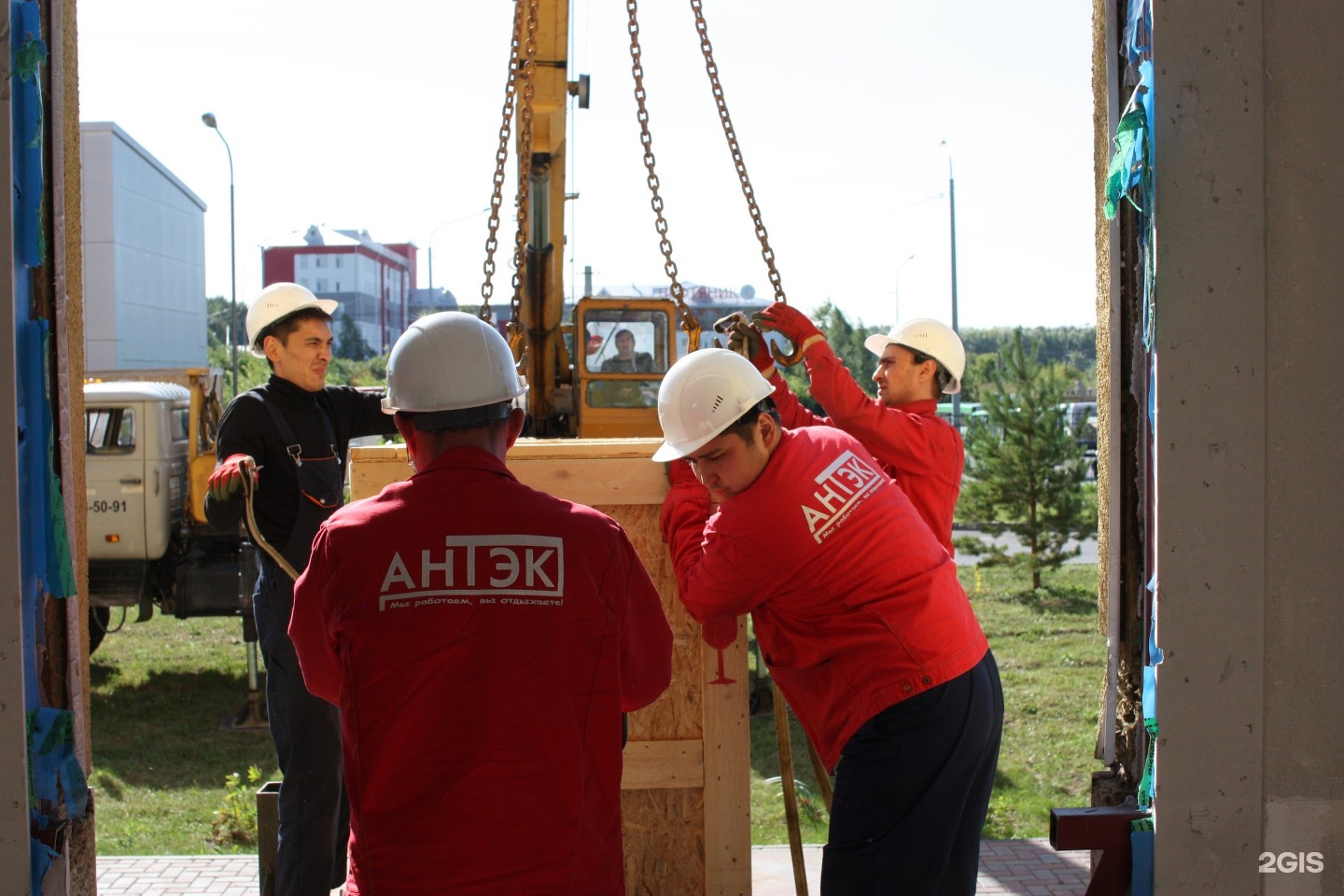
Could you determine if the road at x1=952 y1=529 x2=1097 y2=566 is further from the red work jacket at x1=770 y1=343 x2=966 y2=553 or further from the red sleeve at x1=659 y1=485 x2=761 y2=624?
the red sleeve at x1=659 y1=485 x2=761 y2=624

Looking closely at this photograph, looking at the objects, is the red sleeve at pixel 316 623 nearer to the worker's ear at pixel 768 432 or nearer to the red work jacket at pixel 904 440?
the worker's ear at pixel 768 432

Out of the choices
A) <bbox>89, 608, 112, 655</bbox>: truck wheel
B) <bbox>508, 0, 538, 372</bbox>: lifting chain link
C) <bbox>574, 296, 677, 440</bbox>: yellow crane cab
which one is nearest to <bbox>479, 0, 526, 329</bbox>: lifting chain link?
<bbox>508, 0, 538, 372</bbox>: lifting chain link

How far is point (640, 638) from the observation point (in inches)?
93.5

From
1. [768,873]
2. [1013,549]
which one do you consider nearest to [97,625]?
[768,873]

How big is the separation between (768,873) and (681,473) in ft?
6.93

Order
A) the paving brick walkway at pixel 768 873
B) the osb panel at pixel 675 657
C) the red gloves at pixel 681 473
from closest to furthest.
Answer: the red gloves at pixel 681 473
the osb panel at pixel 675 657
the paving brick walkway at pixel 768 873

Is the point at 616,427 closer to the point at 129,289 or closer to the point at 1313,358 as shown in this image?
the point at 1313,358

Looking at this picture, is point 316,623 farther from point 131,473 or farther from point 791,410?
point 131,473

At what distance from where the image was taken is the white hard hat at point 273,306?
14.2ft

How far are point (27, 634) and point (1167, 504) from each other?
111 inches

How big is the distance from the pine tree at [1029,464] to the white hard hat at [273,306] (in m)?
11.2

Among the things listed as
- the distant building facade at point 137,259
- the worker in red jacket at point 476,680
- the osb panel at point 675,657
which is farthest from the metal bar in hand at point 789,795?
the distant building facade at point 137,259

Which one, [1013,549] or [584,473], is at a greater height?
[584,473]

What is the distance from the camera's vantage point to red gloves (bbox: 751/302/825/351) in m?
4.30
